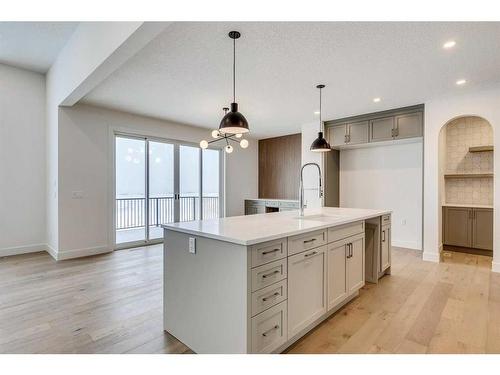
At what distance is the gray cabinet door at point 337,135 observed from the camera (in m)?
5.44

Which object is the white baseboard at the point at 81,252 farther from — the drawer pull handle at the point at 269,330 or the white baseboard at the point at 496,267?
the white baseboard at the point at 496,267

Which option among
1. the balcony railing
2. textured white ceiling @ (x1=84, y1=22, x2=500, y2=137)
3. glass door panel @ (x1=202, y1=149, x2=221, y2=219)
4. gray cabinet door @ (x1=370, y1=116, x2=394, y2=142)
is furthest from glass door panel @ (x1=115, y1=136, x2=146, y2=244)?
gray cabinet door @ (x1=370, y1=116, x2=394, y2=142)

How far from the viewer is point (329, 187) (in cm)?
581

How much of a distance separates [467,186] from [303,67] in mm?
4019

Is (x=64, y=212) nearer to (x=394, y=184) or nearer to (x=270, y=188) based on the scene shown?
(x=270, y=188)

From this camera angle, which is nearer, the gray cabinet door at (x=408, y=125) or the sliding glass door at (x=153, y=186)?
the gray cabinet door at (x=408, y=125)

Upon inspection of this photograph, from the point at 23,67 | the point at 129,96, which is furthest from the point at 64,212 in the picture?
the point at 23,67

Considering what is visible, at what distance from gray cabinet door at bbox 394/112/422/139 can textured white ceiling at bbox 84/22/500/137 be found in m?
0.32

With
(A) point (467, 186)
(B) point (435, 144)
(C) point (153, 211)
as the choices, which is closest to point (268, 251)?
(B) point (435, 144)

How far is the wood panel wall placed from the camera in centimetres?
688

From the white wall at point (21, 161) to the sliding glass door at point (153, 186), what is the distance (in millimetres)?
1179

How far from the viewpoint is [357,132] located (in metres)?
5.24

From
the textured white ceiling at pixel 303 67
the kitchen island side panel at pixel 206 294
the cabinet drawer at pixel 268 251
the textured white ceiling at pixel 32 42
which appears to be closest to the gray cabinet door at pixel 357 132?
the textured white ceiling at pixel 303 67
